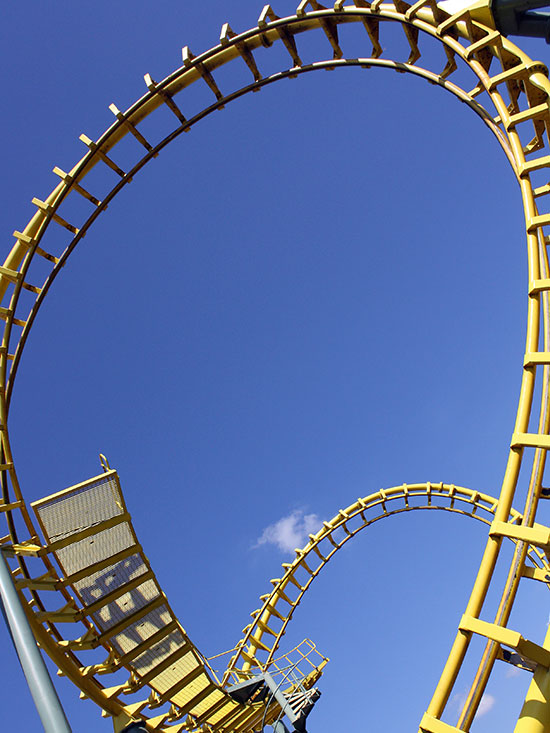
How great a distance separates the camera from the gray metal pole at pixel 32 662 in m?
3.86

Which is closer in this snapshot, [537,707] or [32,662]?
[537,707]

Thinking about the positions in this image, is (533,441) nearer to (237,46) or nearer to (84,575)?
(84,575)

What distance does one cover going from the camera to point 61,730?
3.79m

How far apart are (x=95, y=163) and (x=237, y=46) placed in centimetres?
301

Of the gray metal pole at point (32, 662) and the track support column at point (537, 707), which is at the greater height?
the gray metal pole at point (32, 662)

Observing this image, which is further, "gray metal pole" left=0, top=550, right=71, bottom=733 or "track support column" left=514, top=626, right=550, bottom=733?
"gray metal pole" left=0, top=550, right=71, bottom=733

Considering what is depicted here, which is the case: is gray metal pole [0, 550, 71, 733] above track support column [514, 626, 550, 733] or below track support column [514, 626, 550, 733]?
above

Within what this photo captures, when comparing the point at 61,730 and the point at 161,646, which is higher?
the point at 161,646

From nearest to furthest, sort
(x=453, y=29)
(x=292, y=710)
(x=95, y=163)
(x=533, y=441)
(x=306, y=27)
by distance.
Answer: (x=533, y=441) → (x=453, y=29) → (x=306, y=27) → (x=95, y=163) → (x=292, y=710)

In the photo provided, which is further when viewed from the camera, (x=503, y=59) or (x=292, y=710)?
(x=292, y=710)

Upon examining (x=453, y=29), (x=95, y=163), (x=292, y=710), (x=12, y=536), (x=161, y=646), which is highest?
(x=95, y=163)

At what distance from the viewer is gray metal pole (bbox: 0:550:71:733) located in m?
3.86

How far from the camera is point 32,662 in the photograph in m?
4.39

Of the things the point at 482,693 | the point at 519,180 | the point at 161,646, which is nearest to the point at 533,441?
the point at 482,693
